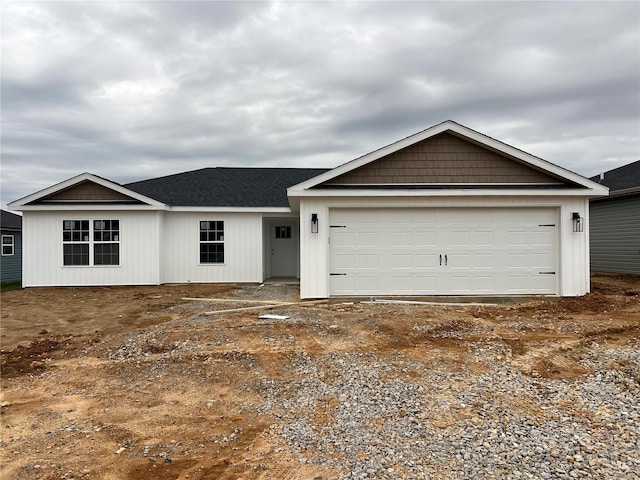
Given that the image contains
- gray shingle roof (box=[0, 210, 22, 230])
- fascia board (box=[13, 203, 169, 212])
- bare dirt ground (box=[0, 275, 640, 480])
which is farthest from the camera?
gray shingle roof (box=[0, 210, 22, 230])

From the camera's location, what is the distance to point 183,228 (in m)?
14.5

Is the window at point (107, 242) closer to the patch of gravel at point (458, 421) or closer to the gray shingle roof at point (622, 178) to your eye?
the patch of gravel at point (458, 421)

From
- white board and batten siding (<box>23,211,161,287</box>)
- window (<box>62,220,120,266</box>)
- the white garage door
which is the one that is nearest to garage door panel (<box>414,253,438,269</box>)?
the white garage door

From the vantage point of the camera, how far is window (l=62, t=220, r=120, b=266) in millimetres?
13656

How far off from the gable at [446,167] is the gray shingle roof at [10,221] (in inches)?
656

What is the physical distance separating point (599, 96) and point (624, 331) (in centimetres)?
1562

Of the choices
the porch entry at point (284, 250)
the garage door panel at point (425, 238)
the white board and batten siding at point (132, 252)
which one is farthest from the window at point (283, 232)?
the garage door panel at point (425, 238)

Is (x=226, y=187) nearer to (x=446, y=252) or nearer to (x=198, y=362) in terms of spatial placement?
(x=446, y=252)

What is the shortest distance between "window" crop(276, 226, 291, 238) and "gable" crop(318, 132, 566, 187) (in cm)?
721

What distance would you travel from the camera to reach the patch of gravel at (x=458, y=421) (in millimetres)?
2824

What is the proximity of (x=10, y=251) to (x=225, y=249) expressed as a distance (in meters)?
11.3

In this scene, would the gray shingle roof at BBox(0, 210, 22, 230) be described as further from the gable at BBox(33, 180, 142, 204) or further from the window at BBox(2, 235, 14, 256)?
the gable at BBox(33, 180, 142, 204)

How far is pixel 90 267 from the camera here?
13.7 m

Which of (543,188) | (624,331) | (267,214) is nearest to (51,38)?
(267,214)
